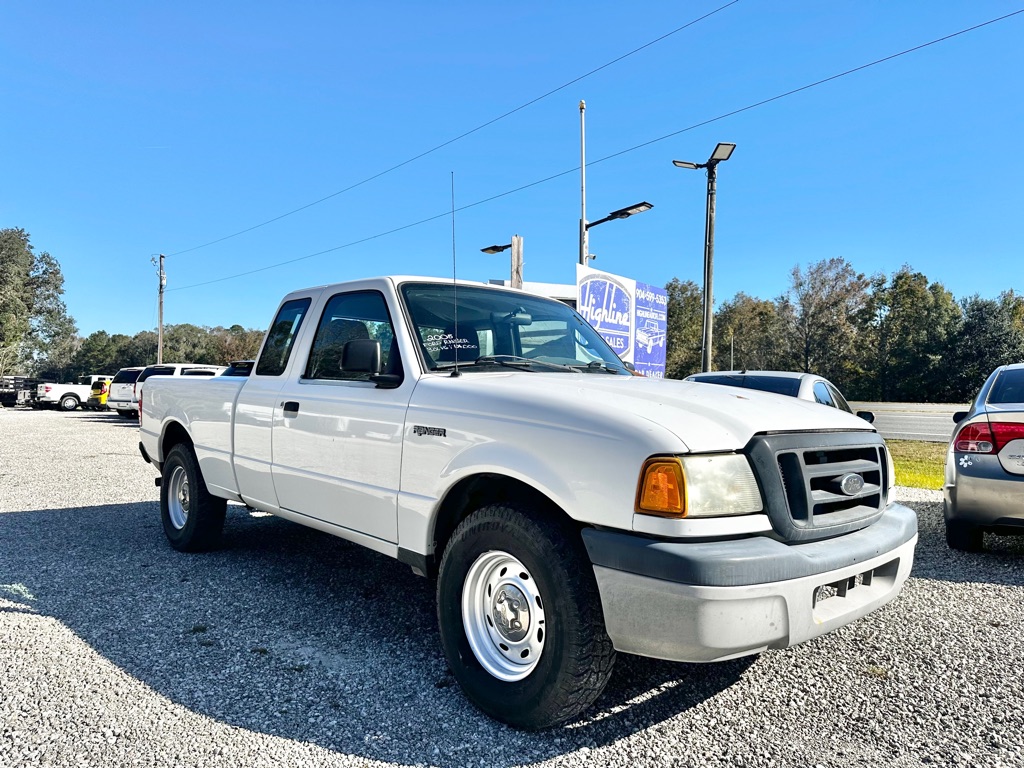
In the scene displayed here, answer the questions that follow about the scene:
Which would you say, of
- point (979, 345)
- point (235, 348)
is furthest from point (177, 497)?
point (235, 348)

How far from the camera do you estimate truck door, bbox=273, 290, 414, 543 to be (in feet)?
10.9

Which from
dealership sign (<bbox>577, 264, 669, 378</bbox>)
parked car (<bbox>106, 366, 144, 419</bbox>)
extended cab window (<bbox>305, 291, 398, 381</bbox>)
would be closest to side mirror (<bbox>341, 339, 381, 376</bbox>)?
extended cab window (<bbox>305, 291, 398, 381</bbox>)

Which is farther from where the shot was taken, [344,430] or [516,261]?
[516,261]

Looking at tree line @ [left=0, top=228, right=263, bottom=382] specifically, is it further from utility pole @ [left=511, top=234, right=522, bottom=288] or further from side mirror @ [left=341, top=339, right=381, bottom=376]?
side mirror @ [left=341, top=339, right=381, bottom=376]

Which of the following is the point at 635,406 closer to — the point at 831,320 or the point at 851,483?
the point at 851,483

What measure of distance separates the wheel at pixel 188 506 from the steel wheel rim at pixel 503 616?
308 cm

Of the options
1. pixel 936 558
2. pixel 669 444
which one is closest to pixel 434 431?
pixel 669 444

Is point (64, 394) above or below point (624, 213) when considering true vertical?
below

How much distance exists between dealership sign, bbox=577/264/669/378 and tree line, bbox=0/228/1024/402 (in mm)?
36909

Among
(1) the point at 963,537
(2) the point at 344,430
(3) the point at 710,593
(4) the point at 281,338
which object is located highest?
(4) the point at 281,338

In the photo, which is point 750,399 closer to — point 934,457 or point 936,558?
point 936,558

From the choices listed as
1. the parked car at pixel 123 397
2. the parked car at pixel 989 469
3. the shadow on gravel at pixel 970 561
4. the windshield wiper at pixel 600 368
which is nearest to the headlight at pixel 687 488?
the windshield wiper at pixel 600 368

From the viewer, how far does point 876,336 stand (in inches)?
2185

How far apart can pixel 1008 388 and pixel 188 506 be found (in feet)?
21.8
